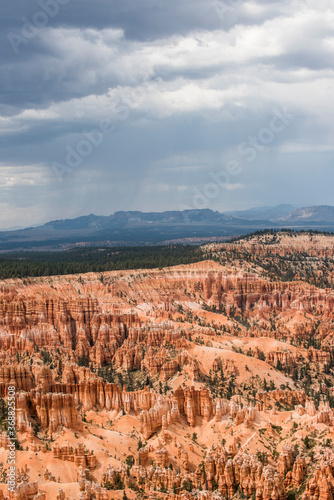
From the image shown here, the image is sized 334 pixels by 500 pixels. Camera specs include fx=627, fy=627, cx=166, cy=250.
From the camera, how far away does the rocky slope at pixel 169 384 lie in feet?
185

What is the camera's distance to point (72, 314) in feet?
436

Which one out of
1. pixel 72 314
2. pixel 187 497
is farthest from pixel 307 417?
pixel 72 314

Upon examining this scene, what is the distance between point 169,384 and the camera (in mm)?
95062

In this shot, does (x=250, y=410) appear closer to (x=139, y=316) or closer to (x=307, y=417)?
(x=307, y=417)

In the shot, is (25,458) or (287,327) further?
(287,327)

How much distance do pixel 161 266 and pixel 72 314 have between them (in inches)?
2209

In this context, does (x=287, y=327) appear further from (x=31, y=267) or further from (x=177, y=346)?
(x=31, y=267)

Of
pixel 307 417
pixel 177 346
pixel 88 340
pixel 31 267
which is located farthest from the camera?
pixel 31 267

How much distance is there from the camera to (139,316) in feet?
441

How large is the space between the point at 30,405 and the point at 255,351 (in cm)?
5667

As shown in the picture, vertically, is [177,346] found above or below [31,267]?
below

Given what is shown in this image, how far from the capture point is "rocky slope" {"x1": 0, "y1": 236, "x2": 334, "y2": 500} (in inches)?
2222

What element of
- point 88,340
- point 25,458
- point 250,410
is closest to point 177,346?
point 88,340

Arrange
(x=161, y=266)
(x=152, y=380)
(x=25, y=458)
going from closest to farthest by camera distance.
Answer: (x=25, y=458) < (x=152, y=380) < (x=161, y=266)
